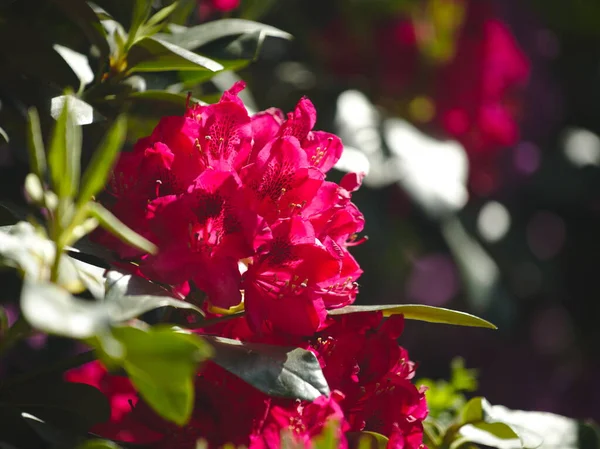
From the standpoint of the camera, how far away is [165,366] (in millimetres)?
415

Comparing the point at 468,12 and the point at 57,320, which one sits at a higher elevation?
the point at 57,320

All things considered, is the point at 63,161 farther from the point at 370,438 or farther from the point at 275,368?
the point at 370,438

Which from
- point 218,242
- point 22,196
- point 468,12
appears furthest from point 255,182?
point 468,12

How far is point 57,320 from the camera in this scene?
0.39 meters

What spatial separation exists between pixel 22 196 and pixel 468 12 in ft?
3.80

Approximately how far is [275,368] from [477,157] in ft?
4.04

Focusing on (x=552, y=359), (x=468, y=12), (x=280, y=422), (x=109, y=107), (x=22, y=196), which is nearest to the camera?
(x=280, y=422)

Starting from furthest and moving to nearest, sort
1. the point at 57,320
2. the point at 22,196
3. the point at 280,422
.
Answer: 1. the point at 22,196
2. the point at 280,422
3. the point at 57,320

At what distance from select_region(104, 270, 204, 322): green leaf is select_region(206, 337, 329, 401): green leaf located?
0.16 ft

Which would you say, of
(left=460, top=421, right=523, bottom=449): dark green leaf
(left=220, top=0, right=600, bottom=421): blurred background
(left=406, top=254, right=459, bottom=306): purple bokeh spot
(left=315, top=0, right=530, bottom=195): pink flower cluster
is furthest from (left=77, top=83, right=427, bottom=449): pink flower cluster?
(left=406, top=254, right=459, bottom=306): purple bokeh spot

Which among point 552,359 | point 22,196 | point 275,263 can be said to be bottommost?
point 552,359

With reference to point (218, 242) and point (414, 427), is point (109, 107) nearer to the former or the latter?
point (218, 242)

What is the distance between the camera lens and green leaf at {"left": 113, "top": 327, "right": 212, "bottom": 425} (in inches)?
16.2

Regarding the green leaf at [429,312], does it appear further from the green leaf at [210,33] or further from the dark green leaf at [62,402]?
the green leaf at [210,33]
